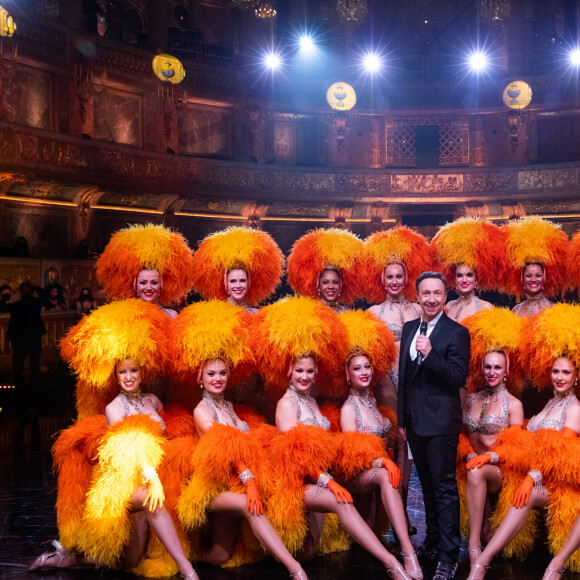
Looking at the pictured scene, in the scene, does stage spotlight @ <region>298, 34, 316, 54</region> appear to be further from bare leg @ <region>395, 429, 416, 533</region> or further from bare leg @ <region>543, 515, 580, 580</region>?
bare leg @ <region>543, 515, 580, 580</region>

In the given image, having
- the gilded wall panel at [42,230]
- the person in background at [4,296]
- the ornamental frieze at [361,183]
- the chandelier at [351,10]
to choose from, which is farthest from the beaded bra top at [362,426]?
the chandelier at [351,10]

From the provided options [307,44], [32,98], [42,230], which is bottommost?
[42,230]

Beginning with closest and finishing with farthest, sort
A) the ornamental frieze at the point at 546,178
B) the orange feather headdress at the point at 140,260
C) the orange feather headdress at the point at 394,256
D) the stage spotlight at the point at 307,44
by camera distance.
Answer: the orange feather headdress at the point at 140,260 → the orange feather headdress at the point at 394,256 → the ornamental frieze at the point at 546,178 → the stage spotlight at the point at 307,44

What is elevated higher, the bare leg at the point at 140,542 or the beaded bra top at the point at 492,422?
the beaded bra top at the point at 492,422

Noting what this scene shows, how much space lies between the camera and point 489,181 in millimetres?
14875

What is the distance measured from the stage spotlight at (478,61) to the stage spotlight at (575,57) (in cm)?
183

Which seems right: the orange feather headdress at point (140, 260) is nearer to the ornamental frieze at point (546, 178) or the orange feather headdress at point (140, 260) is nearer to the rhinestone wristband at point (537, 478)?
the rhinestone wristband at point (537, 478)

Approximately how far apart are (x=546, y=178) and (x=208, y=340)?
12712 mm

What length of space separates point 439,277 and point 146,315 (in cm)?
172

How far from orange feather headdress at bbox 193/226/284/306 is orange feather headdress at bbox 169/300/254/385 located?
2.13 feet

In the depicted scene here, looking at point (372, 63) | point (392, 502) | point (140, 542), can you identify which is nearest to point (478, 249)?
point (392, 502)

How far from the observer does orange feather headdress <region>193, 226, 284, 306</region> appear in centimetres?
450

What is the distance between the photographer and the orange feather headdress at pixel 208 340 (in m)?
3.67

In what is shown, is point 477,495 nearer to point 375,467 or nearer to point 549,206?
point 375,467
